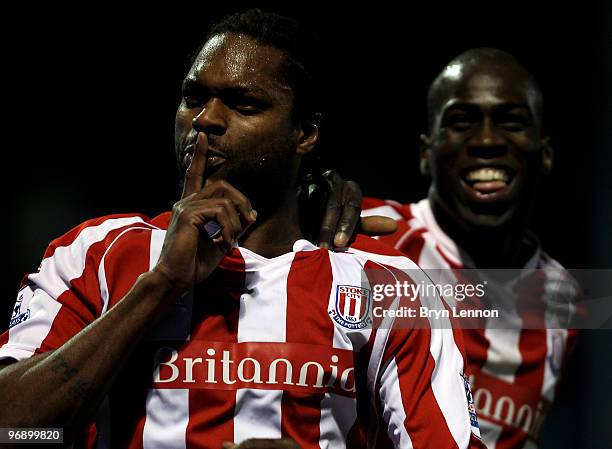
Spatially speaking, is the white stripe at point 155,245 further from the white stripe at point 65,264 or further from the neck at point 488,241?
the neck at point 488,241

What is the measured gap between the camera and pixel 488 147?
2.87 m

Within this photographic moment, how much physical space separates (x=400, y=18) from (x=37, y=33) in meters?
1.64

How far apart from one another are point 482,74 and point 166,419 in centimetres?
→ 177

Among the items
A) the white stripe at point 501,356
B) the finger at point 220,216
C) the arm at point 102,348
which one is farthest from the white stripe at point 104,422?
the white stripe at point 501,356

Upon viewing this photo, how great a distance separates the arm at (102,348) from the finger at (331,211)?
0.40 meters

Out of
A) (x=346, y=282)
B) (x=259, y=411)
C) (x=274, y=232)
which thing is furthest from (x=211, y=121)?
(x=259, y=411)

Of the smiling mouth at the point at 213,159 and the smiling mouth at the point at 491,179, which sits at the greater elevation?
the smiling mouth at the point at 213,159

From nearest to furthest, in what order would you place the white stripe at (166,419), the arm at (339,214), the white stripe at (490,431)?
the white stripe at (166,419) → the arm at (339,214) → the white stripe at (490,431)

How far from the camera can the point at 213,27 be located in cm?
201

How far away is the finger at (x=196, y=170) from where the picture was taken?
166cm

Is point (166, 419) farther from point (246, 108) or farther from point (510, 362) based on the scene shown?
point (510, 362)

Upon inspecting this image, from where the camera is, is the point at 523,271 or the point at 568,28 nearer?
the point at 523,271

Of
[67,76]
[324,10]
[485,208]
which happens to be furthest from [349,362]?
[67,76]

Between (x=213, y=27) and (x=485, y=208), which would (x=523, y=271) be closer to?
(x=485, y=208)
